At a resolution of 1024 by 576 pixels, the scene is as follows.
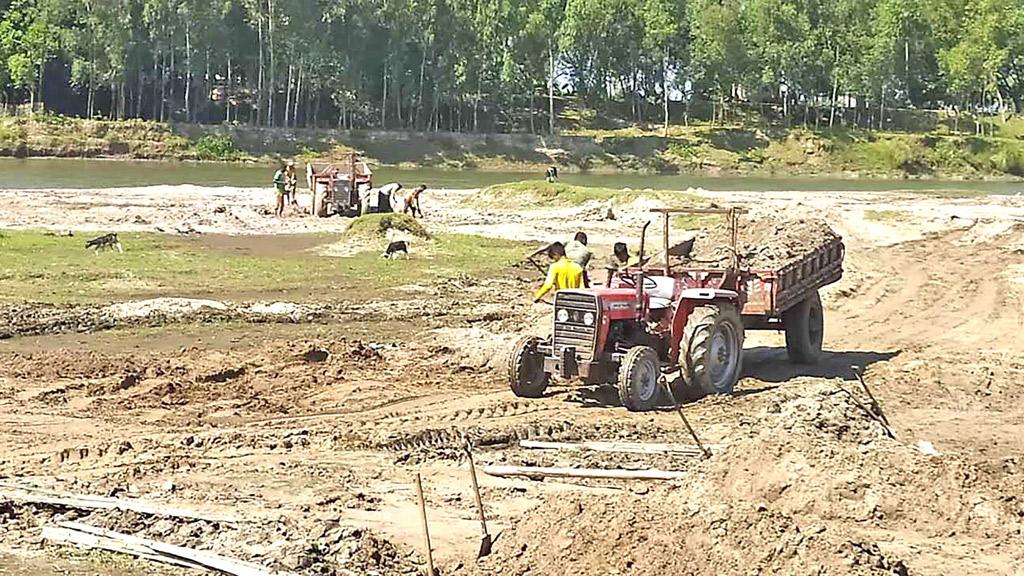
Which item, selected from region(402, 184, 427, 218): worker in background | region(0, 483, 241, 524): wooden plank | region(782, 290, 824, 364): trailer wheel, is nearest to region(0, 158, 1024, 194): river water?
region(402, 184, 427, 218): worker in background

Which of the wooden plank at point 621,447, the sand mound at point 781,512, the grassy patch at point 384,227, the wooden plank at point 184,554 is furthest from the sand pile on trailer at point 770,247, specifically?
the grassy patch at point 384,227

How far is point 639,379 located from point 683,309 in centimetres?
110

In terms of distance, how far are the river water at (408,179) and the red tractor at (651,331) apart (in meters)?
42.0

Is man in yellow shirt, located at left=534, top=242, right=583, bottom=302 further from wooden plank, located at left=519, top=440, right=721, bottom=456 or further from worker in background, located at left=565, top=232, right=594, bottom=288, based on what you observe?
wooden plank, located at left=519, top=440, right=721, bottom=456

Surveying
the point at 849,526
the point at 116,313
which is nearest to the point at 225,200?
the point at 116,313

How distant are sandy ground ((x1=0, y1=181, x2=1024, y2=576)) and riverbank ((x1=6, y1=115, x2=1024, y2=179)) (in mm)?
59876

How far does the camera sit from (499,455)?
1263 cm

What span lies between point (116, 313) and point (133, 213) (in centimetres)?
2037

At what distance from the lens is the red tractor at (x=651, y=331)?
14.3 m

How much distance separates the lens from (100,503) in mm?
10391

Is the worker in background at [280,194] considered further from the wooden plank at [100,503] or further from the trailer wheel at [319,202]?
the wooden plank at [100,503]

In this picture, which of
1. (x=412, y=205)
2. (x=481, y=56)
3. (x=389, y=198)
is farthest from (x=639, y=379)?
(x=481, y=56)

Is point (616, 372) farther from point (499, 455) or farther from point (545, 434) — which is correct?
point (499, 455)

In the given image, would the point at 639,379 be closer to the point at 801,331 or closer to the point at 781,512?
the point at 801,331
